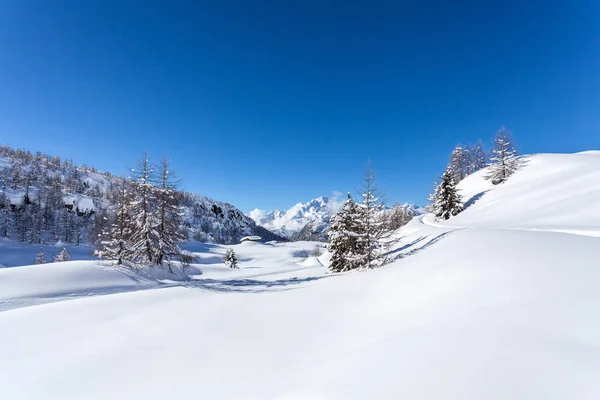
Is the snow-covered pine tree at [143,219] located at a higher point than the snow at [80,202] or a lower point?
lower

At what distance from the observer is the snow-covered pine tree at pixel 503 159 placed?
39.1 metres

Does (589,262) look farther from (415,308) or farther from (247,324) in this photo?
(247,324)

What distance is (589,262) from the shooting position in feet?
20.5

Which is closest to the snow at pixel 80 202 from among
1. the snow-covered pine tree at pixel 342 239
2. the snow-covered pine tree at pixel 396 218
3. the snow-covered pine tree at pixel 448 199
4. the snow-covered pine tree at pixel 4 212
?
the snow-covered pine tree at pixel 4 212

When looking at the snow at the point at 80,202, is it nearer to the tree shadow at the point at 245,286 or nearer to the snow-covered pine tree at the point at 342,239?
the tree shadow at the point at 245,286

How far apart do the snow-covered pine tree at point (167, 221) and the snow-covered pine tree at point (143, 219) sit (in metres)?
0.48

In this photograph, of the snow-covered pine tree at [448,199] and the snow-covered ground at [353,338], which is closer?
the snow-covered ground at [353,338]

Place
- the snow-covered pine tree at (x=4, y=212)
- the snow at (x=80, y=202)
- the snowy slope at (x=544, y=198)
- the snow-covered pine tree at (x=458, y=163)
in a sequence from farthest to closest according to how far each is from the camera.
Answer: the snow at (x=80, y=202), the snow-covered pine tree at (x=4, y=212), the snow-covered pine tree at (x=458, y=163), the snowy slope at (x=544, y=198)

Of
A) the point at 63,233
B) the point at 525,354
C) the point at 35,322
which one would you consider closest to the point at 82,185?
the point at 63,233

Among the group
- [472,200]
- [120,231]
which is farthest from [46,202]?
[472,200]

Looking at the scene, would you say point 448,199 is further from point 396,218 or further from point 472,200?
point 396,218

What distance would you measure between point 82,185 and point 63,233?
89.1 meters

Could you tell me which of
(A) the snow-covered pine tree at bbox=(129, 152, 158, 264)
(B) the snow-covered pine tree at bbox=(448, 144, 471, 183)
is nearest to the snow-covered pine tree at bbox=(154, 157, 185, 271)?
(A) the snow-covered pine tree at bbox=(129, 152, 158, 264)

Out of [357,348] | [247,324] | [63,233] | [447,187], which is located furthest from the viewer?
[63,233]
